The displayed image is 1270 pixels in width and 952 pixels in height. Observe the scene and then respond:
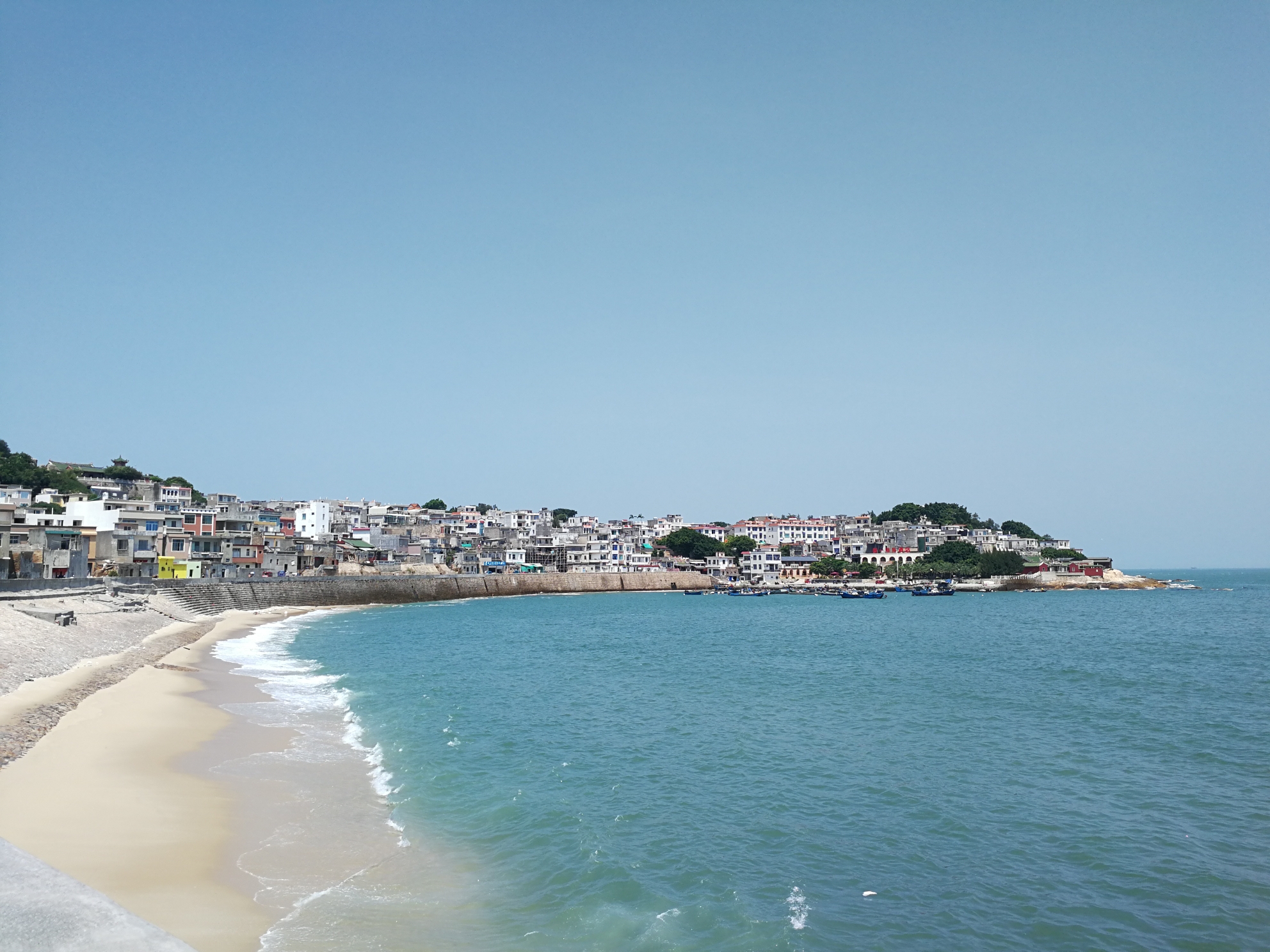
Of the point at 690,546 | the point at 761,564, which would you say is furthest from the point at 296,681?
the point at 761,564

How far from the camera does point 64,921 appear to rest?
560 centimetres

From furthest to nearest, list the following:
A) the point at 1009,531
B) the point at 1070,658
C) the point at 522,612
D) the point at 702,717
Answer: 1. the point at 1009,531
2. the point at 522,612
3. the point at 1070,658
4. the point at 702,717

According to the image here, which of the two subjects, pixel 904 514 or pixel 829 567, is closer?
pixel 829 567

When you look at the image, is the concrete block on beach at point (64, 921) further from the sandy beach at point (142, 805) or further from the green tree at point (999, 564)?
the green tree at point (999, 564)

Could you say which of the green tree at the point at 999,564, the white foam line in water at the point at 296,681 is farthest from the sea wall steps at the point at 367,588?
the green tree at the point at 999,564

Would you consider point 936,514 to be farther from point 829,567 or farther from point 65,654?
point 65,654

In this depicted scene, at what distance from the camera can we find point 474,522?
152125 mm

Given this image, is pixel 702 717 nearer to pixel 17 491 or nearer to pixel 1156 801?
pixel 1156 801

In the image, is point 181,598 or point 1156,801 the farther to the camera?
point 181,598

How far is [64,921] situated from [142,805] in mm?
12751

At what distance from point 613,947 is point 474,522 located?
14319 centimetres

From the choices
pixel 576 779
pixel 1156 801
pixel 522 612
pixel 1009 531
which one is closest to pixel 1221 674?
pixel 1156 801

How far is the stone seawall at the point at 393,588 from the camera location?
228 ft

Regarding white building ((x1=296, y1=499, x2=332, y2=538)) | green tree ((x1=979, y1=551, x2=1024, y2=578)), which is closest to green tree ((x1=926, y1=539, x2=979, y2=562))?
green tree ((x1=979, y1=551, x2=1024, y2=578))
